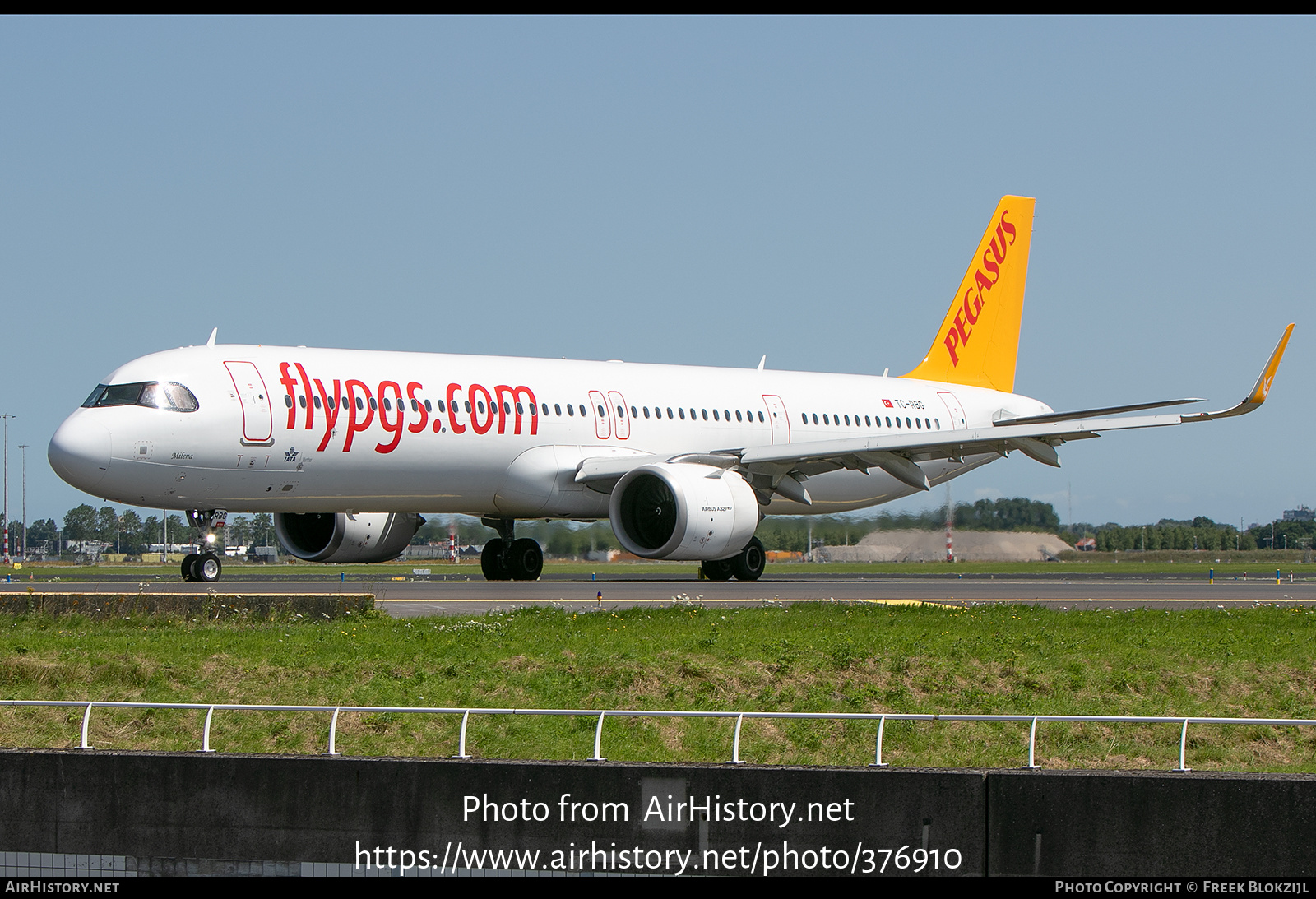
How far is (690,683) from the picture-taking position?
1504 centimetres

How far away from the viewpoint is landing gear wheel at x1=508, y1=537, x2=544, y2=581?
2928cm

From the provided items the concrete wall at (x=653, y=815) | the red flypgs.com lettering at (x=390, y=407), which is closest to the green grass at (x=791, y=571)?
the red flypgs.com lettering at (x=390, y=407)

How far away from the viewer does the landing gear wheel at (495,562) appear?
96.4 feet

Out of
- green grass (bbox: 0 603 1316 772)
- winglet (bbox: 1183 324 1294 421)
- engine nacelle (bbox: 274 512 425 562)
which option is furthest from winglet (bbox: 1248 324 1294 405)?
engine nacelle (bbox: 274 512 425 562)

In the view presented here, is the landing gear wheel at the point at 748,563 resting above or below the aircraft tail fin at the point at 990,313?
below

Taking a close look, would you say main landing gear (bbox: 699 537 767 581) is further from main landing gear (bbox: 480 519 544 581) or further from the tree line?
the tree line

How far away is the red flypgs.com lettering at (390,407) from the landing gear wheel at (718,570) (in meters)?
4.72

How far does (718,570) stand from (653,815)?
19.1 meters

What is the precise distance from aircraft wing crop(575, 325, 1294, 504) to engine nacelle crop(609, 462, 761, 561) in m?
0.66

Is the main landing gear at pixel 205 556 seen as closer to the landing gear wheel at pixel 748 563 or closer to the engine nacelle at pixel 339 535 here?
the engine nacelle at pixel 339 535

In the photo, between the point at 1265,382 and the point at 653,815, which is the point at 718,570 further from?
the point at 653,815

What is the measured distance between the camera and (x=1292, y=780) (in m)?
8.96

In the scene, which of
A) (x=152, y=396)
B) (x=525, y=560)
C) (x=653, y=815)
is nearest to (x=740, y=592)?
(x=525, y=560)

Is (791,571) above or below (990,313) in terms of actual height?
below
